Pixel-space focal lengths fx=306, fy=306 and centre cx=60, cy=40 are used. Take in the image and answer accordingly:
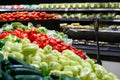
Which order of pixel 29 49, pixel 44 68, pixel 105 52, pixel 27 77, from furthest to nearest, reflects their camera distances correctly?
pixel 105 52
pixel 29 49
pixel 44 68
pixel 27 77

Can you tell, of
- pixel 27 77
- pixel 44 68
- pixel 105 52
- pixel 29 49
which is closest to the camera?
pixel 27 77

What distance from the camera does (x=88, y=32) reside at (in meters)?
6.05

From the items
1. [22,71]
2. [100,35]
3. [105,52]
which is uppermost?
[22,71]

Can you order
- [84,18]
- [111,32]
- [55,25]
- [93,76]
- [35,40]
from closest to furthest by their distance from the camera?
1. [93,76]
2. [35,40]
3. [111,32]
4. [55,25]
5. [84,18]

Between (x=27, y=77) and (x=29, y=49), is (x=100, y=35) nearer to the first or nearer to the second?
(x=29, y=49)

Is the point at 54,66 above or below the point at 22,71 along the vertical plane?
below

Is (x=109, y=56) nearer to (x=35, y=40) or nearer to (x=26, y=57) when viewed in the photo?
(x=35, y=40)

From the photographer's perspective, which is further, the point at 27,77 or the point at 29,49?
the point at 29,49

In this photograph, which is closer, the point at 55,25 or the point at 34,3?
the point at 55,25

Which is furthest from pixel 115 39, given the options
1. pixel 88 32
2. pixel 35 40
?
pixel 35 40

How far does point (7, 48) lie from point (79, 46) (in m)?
3.75

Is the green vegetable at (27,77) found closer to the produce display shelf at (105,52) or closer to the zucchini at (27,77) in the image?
the zucchini at (27,77)

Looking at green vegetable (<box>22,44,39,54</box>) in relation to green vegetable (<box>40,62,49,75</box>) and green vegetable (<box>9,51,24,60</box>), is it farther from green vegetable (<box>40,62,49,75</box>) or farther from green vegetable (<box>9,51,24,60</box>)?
green vegetable (<box>40,62,49,75</box>)

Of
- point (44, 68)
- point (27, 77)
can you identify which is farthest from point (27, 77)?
point (44, 68)
